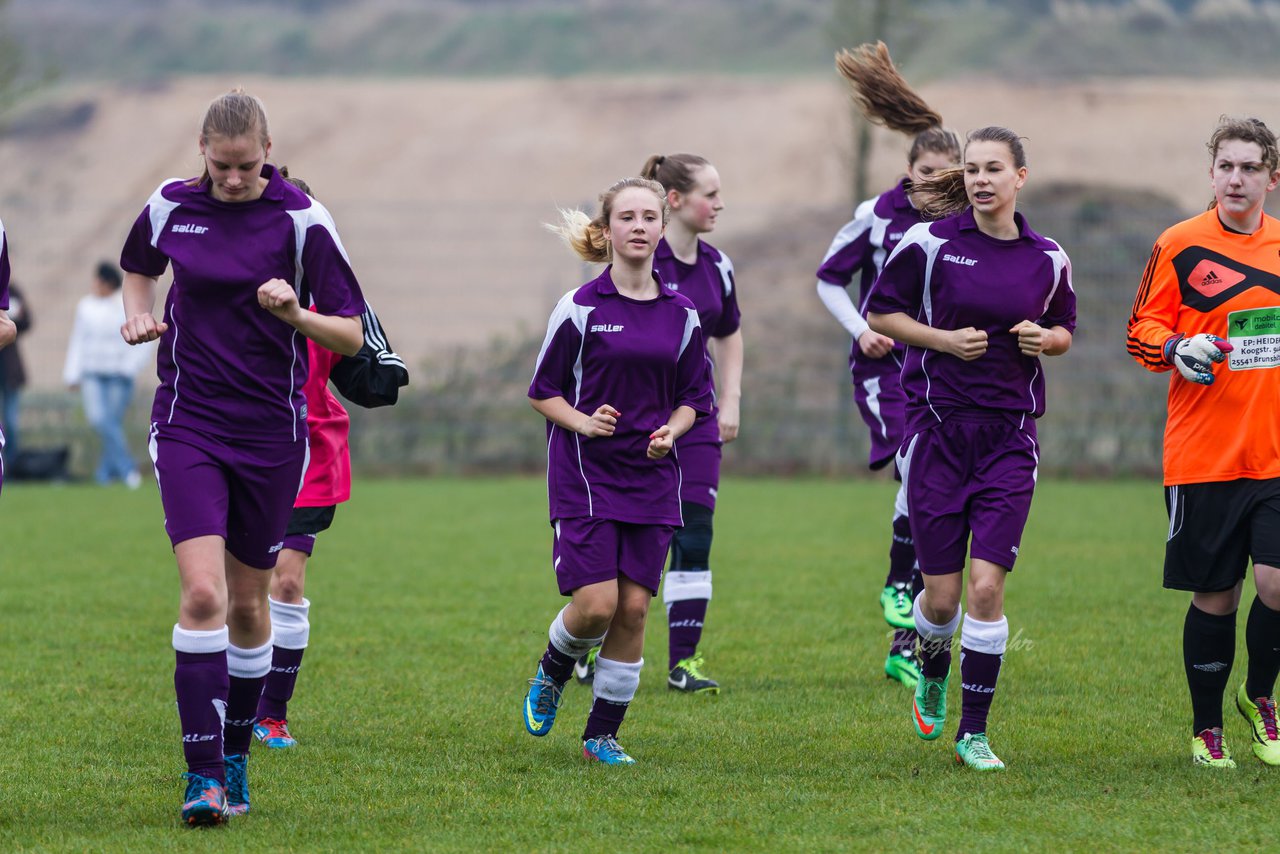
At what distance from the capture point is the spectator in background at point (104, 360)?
16266mm

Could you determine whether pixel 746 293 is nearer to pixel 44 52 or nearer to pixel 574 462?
pixel 574 462

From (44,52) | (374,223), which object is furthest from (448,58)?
(374,223)

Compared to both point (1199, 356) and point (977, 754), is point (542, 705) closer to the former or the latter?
point (977, 754)

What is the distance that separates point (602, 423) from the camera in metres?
5.40

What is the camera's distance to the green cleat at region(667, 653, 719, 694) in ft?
22.9

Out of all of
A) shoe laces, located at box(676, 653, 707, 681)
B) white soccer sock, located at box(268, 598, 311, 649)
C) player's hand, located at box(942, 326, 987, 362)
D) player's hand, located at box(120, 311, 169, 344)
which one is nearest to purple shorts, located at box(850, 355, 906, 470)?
shoe laces, located at box(676, 653, 707, 681)

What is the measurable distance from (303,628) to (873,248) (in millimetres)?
3144

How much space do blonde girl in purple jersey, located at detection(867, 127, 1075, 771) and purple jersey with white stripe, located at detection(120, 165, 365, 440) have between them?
2014 millimetres

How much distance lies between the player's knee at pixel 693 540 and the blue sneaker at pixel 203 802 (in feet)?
9.40

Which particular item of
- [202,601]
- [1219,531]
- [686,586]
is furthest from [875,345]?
[202,601]

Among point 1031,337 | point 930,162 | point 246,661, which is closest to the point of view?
point 246,661

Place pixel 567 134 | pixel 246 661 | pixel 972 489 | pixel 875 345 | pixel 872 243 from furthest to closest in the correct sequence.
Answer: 1. pixel 567 134
2. pixel 872 243
3. pixel 875 345
4. pixel 972 489
5. pixel 246 661

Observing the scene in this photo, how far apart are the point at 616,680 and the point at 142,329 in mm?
2051

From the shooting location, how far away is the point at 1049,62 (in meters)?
43.3
